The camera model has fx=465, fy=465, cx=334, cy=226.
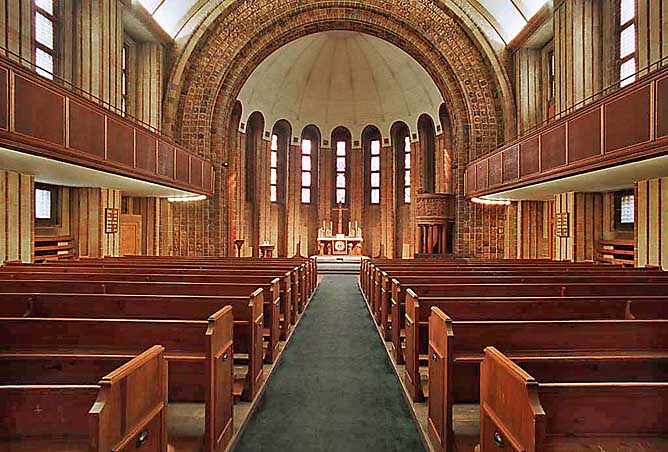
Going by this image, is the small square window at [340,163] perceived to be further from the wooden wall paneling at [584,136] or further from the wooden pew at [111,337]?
the wooden pew at [111,337]

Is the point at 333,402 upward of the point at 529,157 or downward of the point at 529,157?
downward

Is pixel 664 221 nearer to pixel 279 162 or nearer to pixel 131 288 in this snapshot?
pixel 131 288

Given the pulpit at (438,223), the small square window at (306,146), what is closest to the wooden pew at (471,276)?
the pulpit at (438,223)

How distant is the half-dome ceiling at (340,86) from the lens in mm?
20234

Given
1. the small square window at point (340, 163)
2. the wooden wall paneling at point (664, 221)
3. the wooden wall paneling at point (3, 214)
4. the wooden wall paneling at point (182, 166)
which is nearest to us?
the wooden wall paneling at point (3, 214)

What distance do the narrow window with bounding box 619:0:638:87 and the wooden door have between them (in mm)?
13408

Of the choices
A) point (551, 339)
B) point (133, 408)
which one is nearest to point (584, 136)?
point (551, 339)

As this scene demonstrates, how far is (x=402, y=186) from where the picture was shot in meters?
23.2

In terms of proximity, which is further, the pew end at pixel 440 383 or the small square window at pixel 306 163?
the small square window at pixel 306 163

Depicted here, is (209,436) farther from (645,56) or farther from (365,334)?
(645,56)

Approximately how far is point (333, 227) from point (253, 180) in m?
4.80

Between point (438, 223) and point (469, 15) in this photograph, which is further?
point (438, 223)

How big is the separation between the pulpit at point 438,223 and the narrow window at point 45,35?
11.6 meters

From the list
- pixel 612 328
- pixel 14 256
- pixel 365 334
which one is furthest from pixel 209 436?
pixel 14 256
